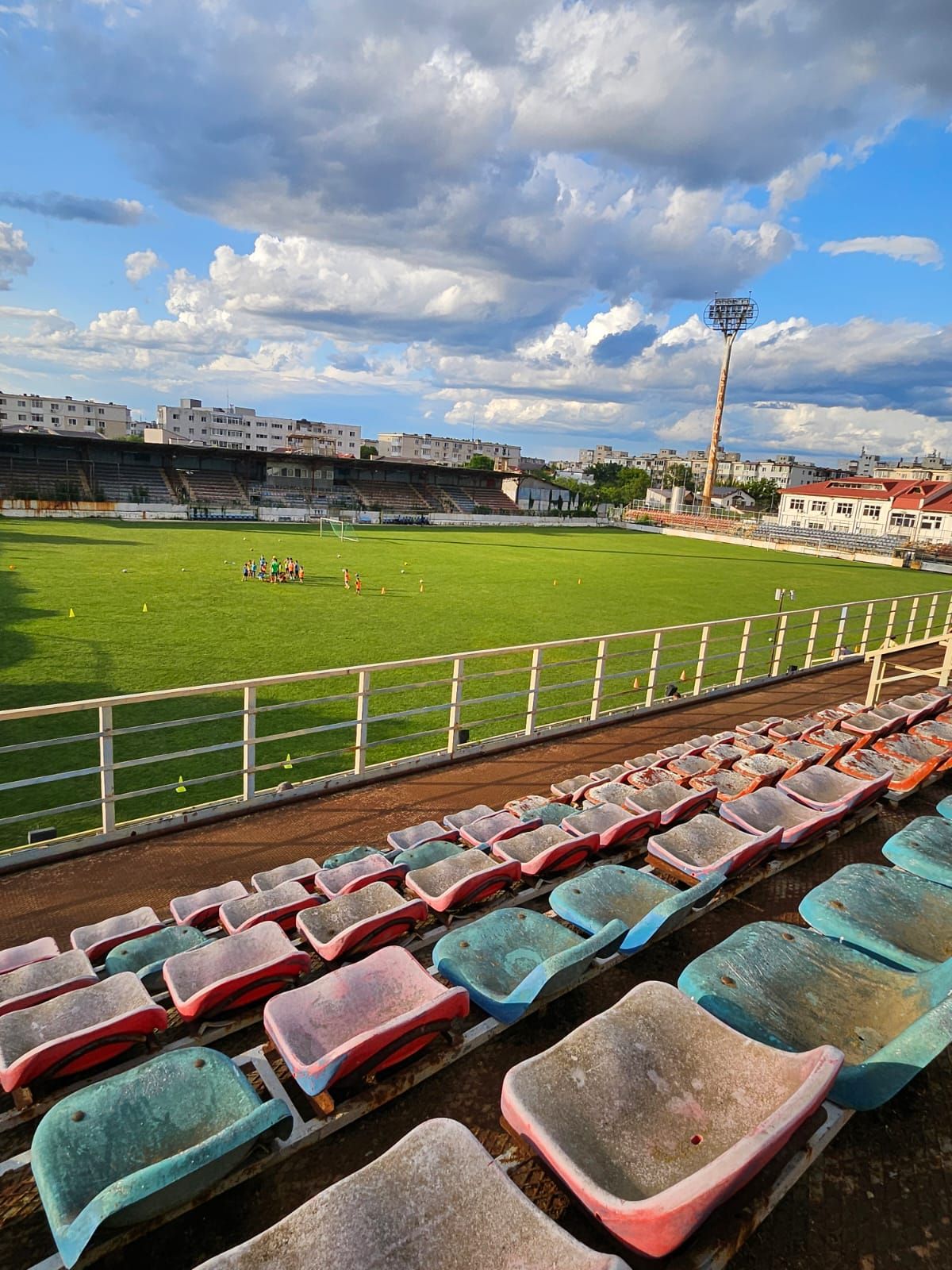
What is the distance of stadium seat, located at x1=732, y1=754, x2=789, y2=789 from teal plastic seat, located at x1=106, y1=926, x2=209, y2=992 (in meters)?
4.12

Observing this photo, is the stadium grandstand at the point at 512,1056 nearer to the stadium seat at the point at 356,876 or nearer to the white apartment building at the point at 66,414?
the stadium seat at the point at 356,876

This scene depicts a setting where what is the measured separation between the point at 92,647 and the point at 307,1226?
637 inches

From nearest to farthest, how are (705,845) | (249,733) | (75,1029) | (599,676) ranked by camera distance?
1. (75,1029)
2. (705,845)
3. (249,733)
4. (599,676)

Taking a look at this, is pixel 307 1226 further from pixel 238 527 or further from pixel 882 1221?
pixel 238 527

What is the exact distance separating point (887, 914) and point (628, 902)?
44.3 inches

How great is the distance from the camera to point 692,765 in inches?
255

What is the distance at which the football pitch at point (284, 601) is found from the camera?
13.7m

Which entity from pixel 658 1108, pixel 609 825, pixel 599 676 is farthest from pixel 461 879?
pixel 599 676

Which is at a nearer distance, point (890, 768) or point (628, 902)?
point (628, 902)

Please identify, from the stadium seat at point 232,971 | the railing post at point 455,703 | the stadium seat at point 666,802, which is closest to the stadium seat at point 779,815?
the stadium seat at point 666,802

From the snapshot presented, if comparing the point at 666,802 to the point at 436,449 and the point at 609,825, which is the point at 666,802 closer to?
the point at 609,825

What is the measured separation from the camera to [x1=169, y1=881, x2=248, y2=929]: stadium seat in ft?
13.7

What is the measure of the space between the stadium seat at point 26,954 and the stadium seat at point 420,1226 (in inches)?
116

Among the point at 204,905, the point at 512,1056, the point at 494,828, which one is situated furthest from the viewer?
the point at 494,828
